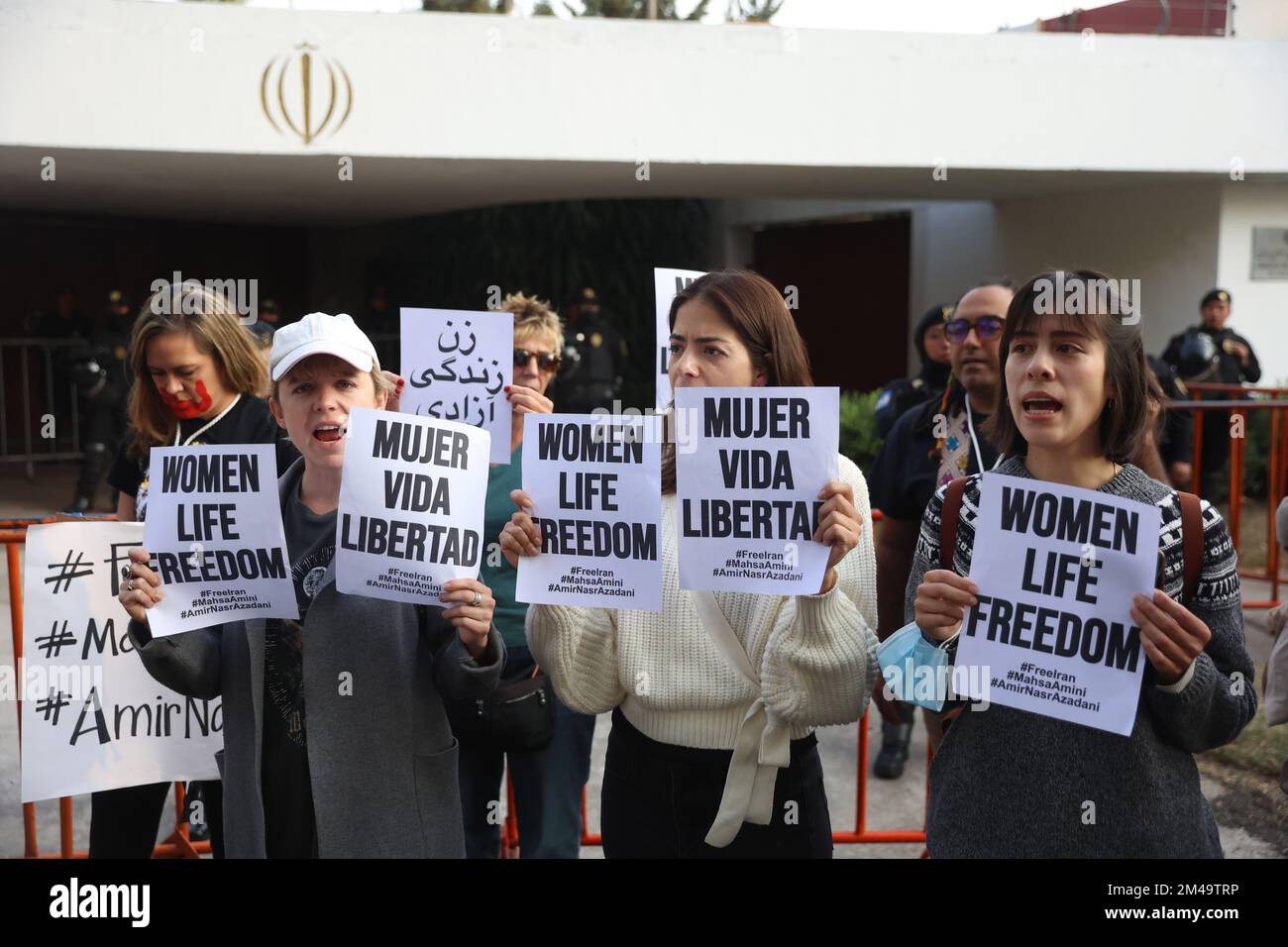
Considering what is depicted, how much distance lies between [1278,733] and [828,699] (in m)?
4.11

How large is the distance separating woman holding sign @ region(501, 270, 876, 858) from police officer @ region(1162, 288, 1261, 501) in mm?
8380

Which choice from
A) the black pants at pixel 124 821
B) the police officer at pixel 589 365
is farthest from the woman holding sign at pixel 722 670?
the police officer at pixel 589 365

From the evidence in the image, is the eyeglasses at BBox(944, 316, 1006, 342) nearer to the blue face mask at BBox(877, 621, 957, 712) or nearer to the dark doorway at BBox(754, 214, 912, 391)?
the blue face mask at BBox(877, 621, 957, 712)

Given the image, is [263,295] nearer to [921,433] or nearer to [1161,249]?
[1161,249]

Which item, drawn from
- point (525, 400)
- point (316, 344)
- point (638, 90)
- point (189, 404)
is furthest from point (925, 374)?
point (638, 90)

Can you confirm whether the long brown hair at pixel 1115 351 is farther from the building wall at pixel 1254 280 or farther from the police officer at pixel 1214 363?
the building wall at pixel 1254 280

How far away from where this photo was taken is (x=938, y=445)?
3.80 meters

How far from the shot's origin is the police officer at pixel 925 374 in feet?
17.1

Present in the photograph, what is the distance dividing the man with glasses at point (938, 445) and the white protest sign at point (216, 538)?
1.80 metres

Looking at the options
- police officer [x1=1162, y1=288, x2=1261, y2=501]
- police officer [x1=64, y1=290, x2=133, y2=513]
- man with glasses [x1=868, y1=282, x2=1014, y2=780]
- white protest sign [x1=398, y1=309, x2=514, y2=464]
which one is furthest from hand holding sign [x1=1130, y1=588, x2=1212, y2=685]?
police officer [x1=64, y1=290, x2=133, y2=513]

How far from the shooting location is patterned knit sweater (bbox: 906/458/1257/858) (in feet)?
7.00

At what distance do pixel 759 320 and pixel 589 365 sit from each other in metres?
9.54

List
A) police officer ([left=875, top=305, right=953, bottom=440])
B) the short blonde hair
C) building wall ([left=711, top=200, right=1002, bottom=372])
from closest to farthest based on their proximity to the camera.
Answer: the short blonde hair, police officer ([left=875, top=305, right=953, bottom=440]), building wall ([left=711, top=200, right=1002, bottom=372])
